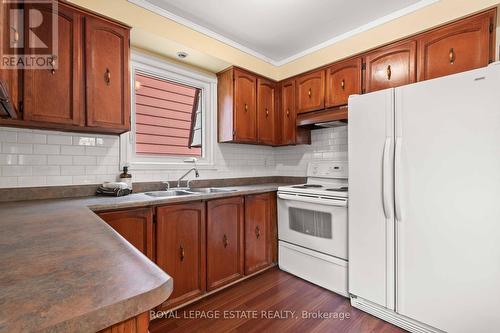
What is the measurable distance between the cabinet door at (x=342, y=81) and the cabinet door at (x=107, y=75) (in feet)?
6.53

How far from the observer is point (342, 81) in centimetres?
255

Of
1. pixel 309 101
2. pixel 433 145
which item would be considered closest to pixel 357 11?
pixel 309 101

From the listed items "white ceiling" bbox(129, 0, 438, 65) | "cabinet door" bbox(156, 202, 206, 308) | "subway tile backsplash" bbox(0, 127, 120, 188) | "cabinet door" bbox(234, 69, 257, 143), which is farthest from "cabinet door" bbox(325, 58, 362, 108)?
"subway tile backsplash" bbox(0, 127, 120, 188)

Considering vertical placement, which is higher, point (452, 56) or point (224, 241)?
point (452, 56)

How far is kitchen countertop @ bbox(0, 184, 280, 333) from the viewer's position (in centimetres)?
43

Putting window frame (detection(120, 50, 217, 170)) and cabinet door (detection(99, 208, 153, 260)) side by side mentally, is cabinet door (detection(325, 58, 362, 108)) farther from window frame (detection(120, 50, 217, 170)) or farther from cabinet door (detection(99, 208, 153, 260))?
cabinet door (detection(99, 208, 153, 260))

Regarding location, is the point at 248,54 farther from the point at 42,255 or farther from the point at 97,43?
the point at 42,255

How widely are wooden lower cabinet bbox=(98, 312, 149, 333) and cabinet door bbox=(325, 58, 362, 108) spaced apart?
8.31ft

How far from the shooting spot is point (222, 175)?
117 inches

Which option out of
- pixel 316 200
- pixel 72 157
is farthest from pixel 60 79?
pixel 316 200

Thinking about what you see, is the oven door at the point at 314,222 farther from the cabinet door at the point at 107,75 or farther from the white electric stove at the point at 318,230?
the cabinet door at the point at 107,75

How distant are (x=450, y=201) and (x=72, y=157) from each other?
2.74 m

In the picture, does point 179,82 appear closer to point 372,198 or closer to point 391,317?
point 372,198

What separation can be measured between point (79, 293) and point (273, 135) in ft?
9.26
